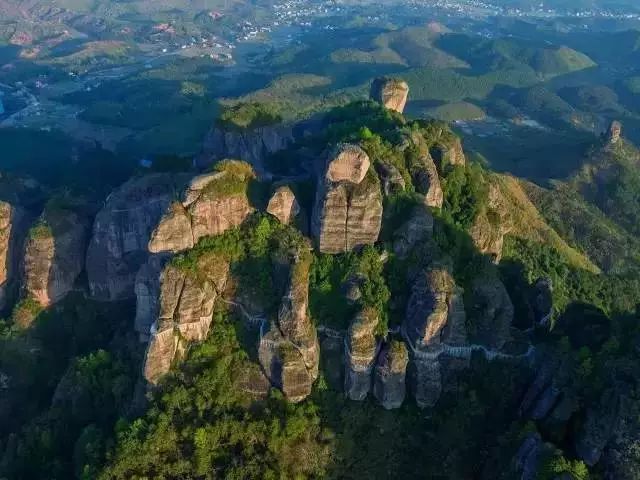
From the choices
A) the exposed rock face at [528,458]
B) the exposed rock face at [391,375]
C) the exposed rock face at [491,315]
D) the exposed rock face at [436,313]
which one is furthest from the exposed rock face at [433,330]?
the exposed rock face at [528,458]

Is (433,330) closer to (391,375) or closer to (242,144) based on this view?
(391,375)

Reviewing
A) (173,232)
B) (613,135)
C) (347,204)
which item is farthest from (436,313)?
(613,135)

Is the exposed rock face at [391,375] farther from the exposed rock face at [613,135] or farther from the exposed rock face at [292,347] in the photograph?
the exposed rock face at [613,135]

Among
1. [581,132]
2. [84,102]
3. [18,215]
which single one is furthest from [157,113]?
[581,132]

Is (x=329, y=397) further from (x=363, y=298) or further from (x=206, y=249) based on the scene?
(x=206, y=249)

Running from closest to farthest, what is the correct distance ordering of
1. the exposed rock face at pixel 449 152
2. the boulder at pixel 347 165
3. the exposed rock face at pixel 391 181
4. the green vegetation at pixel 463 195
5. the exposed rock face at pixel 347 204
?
the exposed rock face at pixel 347 204 < the boulder at pixel 347 165 < the exposed rock face at pixel 391 181 < the green vegetation at pixel 463 195 < the exposed rock face at pixel 449 152

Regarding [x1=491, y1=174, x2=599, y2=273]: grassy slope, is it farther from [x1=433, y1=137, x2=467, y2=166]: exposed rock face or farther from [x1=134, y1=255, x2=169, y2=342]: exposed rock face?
[x1=134, y1=255, x2=169, y2=342]: exposed rock face
